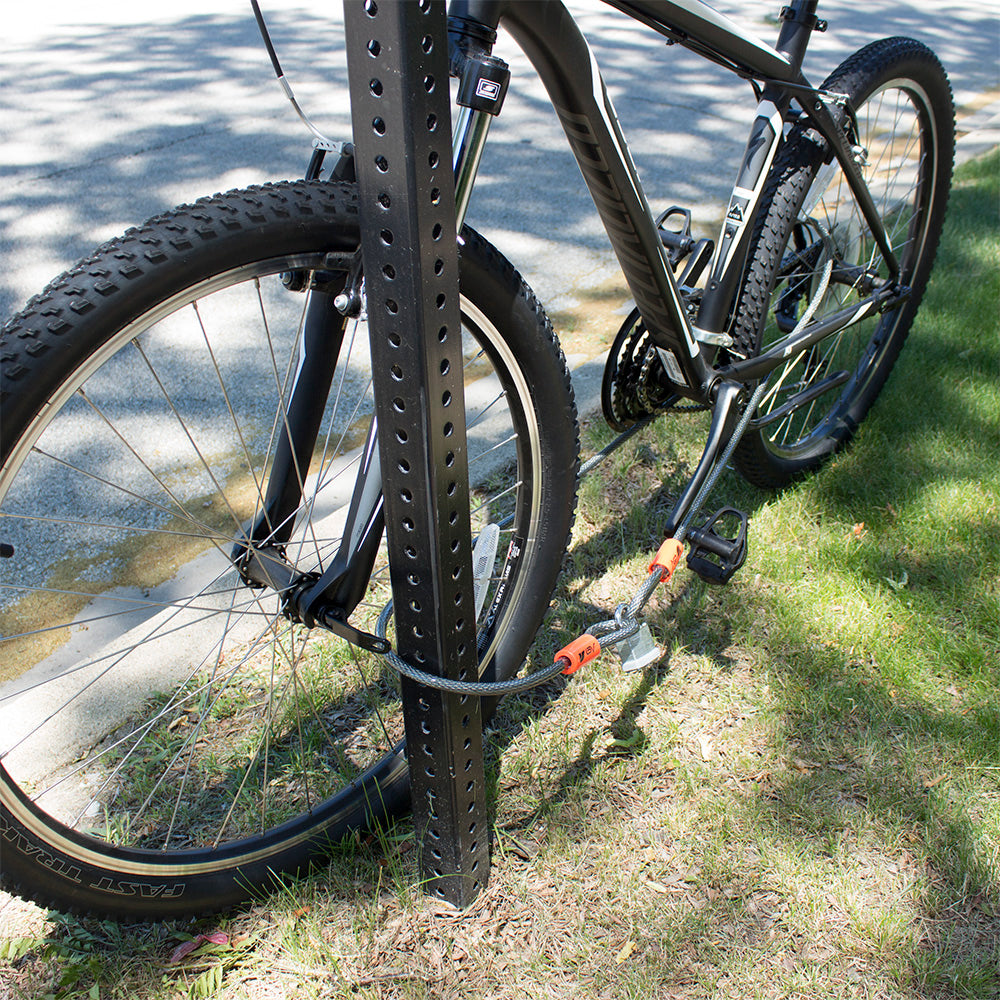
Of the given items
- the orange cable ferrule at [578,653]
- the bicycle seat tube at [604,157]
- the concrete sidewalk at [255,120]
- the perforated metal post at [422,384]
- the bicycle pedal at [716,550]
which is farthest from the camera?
the concrete sidewalk at [255,120]

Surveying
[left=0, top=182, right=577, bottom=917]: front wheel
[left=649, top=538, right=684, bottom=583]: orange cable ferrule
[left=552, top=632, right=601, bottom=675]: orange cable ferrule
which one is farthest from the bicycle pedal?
[left=552, top=632, right=601, bottom=675]: orange cable ferrule

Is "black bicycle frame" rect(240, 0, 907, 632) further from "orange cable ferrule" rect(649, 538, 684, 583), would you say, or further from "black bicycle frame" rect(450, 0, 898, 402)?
"orange cable ferrule" rect(649, 538, 684, 583)

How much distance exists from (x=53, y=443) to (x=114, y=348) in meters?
1.74

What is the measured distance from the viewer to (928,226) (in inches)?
105

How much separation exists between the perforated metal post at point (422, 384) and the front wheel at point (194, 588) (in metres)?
0.18

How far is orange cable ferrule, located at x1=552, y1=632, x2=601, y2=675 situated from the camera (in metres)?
1.52

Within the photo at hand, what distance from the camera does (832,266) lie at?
2354 millimetres

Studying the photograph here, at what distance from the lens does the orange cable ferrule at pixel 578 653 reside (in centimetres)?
152

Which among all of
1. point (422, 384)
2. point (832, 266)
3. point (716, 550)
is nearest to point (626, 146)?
point (422, 384)

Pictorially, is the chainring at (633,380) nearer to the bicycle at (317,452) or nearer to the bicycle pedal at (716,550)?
the bicycle at (317,452)

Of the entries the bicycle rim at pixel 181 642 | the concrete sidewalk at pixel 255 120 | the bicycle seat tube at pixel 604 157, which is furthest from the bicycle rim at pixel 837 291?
the concrete sidewalk at pixel 255 120

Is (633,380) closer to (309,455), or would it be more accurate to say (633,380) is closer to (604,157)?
(604,157)

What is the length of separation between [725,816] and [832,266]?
142cm

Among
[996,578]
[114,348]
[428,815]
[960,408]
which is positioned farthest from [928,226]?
[114,348]
